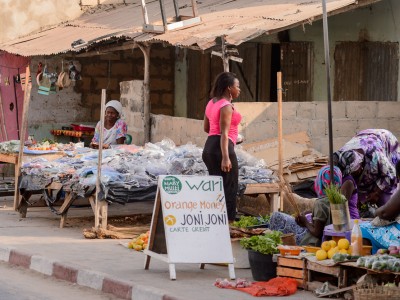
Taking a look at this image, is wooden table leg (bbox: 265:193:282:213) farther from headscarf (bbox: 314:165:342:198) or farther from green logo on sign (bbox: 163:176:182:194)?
green logo on sign (bbox: 163:176:182:194)

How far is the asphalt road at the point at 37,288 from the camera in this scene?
391 inches

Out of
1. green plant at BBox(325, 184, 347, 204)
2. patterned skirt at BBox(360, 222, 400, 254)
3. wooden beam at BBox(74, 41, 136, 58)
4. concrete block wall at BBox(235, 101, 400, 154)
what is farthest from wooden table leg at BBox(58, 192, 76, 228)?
patterned skirt at BBox(360, 222, 400, 254)

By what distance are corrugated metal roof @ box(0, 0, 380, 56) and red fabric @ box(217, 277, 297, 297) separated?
5.18 metres

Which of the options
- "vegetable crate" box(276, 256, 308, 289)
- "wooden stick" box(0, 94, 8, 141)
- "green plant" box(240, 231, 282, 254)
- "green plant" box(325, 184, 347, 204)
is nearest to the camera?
"vegetable crate" box(276, 256, 308, 289)

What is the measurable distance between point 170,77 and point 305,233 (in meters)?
11.6

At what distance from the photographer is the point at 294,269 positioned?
966cm

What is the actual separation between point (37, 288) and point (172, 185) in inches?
61.8

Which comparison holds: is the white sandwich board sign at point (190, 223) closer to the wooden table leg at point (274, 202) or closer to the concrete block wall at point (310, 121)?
the wooden table leg at point (274, 202)

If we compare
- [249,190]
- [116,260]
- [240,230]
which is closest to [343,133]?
[249,190]

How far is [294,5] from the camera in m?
16.5

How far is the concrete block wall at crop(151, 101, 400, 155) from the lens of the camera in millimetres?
15492

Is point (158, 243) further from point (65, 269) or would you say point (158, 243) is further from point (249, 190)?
point (249, 190)

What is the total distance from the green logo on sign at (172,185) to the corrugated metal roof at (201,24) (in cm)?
405

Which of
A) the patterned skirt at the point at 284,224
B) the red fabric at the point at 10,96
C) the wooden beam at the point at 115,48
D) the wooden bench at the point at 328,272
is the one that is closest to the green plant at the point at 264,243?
the wooden bench at the point at 328,272
